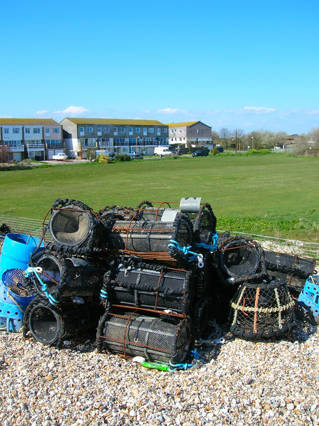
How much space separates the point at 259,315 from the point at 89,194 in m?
22.5

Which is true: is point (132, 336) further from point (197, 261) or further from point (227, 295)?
point (227, 295)

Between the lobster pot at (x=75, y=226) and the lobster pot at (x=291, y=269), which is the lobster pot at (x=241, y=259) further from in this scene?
the lobster pot at (x=75, y=226)

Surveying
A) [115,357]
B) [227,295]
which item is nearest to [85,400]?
[115,357]

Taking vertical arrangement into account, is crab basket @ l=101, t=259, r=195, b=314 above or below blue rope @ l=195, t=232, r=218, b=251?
below

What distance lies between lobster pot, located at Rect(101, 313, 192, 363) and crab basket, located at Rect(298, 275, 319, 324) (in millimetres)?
2729

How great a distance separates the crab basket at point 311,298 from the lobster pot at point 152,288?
2703mm

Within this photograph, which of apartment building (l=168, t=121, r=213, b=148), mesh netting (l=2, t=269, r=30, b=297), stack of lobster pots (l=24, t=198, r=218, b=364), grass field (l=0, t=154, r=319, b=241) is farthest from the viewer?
apartment building (l=168, t=121, r=213, b=148)

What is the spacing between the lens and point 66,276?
6.71 metres

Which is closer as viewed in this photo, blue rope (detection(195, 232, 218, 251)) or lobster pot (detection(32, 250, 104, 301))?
lobster pot (detection(32, 250, 104, 301))

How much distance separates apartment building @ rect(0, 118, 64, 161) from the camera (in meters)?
74.1

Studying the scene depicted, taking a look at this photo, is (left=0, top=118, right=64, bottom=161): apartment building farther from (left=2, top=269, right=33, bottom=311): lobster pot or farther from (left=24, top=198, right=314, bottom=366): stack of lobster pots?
(left=24, top=198, right=314, bottom=366): stack of lobster pots

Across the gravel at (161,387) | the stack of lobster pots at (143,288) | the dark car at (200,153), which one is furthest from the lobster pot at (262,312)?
the dark car at (200,153)

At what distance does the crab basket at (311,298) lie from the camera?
313 inches

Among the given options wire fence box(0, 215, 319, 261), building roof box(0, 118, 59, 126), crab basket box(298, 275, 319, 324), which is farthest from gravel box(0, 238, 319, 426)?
building roof box(0, 118, 59, 126)
